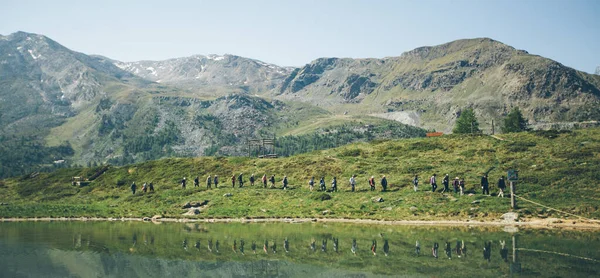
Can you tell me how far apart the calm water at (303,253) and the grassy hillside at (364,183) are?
8.33 meters

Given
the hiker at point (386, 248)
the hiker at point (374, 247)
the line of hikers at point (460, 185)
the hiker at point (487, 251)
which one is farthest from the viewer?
the line of hikers at point (460, 185)

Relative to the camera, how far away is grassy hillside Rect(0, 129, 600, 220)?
49531 millimetres

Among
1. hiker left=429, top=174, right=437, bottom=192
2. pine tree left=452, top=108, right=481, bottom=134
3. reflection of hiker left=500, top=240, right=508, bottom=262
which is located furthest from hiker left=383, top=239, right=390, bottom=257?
pine tree left=452, top=108, right=481, bottom=134

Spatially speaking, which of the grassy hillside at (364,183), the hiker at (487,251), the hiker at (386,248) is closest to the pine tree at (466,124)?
the grassy hillside at (364,183)

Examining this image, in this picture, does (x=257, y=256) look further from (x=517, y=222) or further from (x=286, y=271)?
(x=517, y=222)

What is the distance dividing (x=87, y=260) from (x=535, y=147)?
204ft

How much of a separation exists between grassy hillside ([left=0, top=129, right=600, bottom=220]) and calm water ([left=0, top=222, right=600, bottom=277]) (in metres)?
8.33

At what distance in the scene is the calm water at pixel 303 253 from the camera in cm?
2650

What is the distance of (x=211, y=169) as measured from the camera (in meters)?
84.9

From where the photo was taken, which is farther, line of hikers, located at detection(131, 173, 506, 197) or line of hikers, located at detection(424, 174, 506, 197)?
line of hikers, located at detection(131, 173, 506, 197)

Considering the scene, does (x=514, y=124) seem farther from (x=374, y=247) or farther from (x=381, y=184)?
(x=374, y=247)

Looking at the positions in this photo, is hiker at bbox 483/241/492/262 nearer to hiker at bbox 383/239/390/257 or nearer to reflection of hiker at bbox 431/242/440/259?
reflection of hiker at bbox 431/242/440/259

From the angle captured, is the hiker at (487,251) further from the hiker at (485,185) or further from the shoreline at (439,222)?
the hiker at (485,185)

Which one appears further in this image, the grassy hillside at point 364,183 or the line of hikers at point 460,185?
the line of hikers at point 460,185
